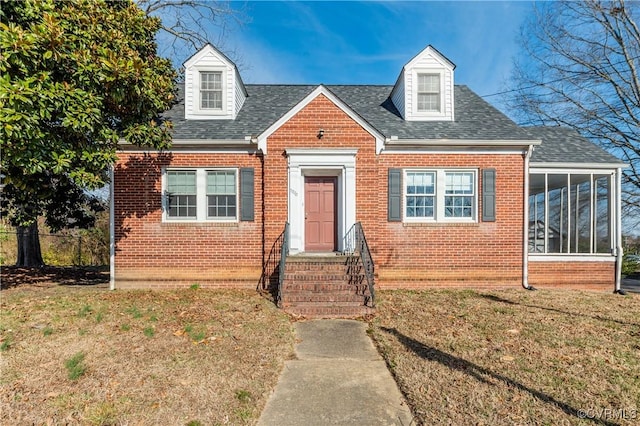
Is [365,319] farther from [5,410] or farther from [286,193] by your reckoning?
[5,410]

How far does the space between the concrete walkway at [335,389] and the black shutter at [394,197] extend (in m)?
4.12

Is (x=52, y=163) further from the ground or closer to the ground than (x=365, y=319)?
further from the ground

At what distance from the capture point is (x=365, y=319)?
21.7 feet

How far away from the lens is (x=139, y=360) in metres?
4.38

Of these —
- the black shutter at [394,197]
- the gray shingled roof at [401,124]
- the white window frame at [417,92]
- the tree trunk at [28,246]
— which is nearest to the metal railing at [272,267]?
the black shutter at [394,197]

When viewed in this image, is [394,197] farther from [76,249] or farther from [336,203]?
[76,249]

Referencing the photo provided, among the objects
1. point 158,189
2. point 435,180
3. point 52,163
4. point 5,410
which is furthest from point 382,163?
point 5,410

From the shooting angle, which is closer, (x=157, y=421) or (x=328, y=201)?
(x=157, y=421)

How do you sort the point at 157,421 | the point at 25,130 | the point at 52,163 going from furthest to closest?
the point at 52,163 < the point at 25,130 < the point at 157,421

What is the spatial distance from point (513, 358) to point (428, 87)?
8184mm

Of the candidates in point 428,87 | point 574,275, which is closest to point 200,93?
point 428,87

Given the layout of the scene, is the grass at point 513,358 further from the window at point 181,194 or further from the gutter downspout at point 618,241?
the window at point 181,194

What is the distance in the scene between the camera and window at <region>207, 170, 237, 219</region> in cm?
901

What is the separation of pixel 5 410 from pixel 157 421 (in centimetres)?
158
